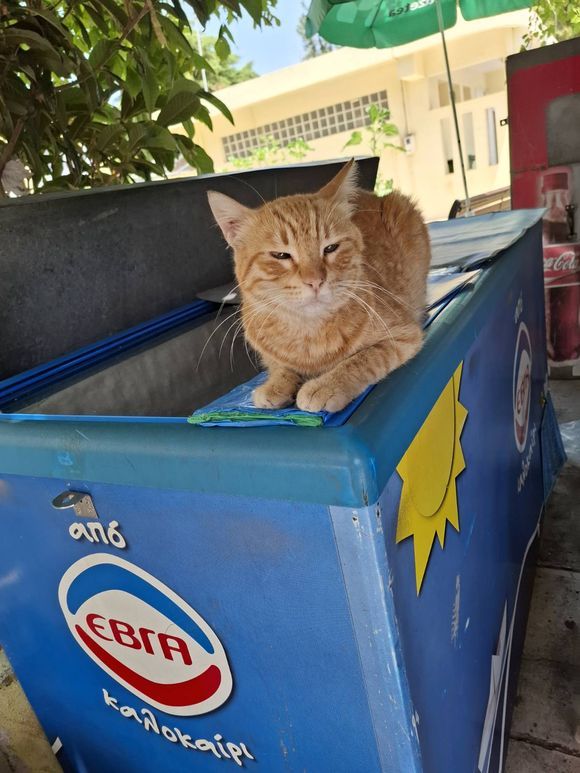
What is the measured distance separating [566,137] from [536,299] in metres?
1.92

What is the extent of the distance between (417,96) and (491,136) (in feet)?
5.01

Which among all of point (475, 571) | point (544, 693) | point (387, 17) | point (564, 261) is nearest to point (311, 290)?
point (475, 571)

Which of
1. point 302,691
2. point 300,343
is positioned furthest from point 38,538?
point 300,343

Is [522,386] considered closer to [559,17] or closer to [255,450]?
[255,450]

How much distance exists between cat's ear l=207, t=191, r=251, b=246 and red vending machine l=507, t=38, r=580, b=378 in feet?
9.17

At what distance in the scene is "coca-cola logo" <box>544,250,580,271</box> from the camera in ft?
10.9

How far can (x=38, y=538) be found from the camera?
2.90 feet

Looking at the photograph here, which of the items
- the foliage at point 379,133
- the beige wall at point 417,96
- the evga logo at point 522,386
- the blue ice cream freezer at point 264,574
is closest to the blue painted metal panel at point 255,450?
the blue ice cream freezer at point 264,574

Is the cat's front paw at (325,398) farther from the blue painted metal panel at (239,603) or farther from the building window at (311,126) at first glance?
the building window at (311,126)

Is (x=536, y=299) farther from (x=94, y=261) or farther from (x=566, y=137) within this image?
(x=566, y=137)

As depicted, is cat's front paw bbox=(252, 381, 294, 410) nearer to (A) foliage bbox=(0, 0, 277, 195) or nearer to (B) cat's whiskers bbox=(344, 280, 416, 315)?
(B) cat's whiskers bbox=(344, 280, 416, 315)

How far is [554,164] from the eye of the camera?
338cm

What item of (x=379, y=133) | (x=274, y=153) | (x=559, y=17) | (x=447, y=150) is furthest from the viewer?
(x=274, y=153)

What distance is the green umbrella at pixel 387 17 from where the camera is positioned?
3.80 m
